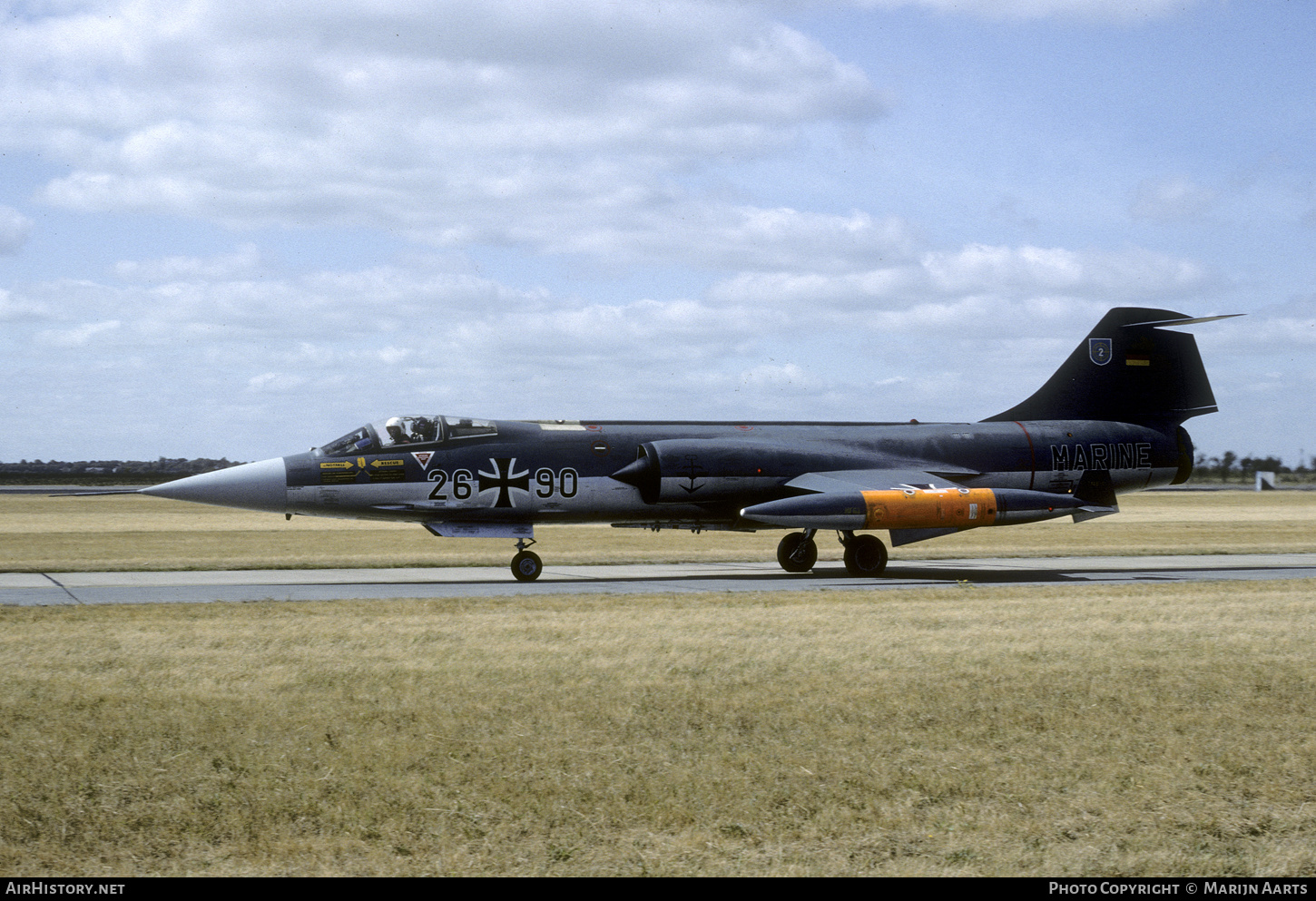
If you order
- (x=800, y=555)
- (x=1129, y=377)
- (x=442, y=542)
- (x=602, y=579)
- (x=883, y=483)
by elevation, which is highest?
(x=1129, y=377)

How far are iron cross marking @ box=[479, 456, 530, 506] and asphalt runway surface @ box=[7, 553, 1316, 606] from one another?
1570 mm

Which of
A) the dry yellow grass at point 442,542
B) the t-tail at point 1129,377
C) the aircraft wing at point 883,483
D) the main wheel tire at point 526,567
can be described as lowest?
the dry yellow grass at point 442,542

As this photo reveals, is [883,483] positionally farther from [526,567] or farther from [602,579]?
[526,567]

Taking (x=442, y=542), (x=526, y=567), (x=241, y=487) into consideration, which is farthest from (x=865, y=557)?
(x=442, y=542)

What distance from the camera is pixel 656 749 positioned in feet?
28.0

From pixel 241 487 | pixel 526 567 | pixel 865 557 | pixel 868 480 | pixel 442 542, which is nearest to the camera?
pixel 241 487

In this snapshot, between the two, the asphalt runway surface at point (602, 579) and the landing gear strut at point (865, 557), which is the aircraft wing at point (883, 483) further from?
the asphalt runway surface at point (602, 579)

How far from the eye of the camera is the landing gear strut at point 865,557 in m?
23.8

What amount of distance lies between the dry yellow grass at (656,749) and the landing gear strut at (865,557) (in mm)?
9613

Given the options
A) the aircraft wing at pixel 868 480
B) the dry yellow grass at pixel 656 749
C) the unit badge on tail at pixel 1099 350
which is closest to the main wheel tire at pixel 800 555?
the aircraft wing at pixel 868 480

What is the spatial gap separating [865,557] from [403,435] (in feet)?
30.3

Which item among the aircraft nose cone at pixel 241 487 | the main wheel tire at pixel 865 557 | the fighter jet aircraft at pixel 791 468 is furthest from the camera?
the main wheel tire at pixel 865 557

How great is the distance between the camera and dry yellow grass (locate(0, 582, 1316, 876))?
6.68 meters

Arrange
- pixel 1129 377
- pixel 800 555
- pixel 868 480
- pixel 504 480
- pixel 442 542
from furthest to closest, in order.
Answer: pixel 442 542, pixel 1129 377, pixel 800 555, pixel 868 480, pixel 504 480
